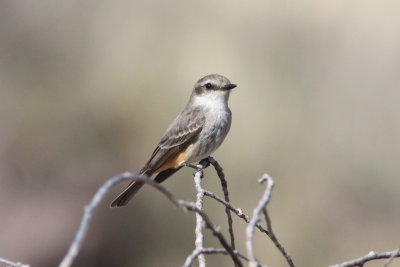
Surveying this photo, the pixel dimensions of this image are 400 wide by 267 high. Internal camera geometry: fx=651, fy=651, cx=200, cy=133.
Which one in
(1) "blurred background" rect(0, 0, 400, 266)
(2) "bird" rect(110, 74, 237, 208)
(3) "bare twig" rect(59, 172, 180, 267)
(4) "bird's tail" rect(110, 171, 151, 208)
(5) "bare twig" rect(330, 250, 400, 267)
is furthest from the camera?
(1) "blurred background" rect(0, 0, 400, 266)

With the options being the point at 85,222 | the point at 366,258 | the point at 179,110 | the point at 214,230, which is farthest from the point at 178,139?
the point at 85,222

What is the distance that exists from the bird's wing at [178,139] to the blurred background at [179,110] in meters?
1.81

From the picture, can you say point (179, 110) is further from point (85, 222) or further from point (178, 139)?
point (85, 222)

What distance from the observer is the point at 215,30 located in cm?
897

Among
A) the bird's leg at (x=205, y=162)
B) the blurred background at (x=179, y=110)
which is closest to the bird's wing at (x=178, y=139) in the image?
the bird's leg at (x=205, y=162)

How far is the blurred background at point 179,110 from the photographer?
24.8 ft

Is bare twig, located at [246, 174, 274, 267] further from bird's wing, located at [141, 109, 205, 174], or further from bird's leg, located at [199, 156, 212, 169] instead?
bird's wing, located at [141, 109, 205, 174]

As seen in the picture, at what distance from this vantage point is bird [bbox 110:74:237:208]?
16.9 feet

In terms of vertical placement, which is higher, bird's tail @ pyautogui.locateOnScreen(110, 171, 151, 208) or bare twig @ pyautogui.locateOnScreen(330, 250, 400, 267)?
bird's tail @ pyautogui.locateOnScreen(110, 171, 151, 208)

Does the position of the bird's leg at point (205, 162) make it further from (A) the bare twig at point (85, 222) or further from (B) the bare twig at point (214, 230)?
(A) the bare twig at point (85, 222)

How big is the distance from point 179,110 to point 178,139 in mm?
2732

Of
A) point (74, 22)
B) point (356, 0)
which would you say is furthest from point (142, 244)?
point (356, 0)

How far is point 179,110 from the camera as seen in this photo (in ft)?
26.4

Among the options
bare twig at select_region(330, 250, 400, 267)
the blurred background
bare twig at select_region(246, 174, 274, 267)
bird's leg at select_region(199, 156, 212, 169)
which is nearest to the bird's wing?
bird's leg at select_region(199, 156, 212, 169)
